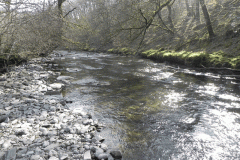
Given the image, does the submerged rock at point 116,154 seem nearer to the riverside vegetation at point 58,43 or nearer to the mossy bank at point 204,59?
the riverside vegetation at point 58,43

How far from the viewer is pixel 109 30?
23.8 feet

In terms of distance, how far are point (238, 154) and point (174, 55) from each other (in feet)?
38.3

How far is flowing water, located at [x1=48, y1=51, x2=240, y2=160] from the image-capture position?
361 centimetres

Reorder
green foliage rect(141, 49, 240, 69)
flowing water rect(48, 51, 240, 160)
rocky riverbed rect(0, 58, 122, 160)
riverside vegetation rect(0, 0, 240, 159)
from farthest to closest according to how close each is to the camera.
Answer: green foliage rect(141, 49, 240, 69), flowing water rect(48, 51, 240, 160), riverside vegetation rect(0, 0, 240, 159), rocky riverbed rect(0, 58, 122, 160)

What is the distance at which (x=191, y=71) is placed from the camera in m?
11.3

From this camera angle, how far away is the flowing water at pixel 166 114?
11.9 ft

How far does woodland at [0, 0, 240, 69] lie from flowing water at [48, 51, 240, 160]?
2.12 metres

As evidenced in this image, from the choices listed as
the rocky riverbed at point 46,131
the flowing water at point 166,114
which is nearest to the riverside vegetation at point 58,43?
the rocky riverbed at point 46,131

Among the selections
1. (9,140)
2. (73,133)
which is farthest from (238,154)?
(9,140)

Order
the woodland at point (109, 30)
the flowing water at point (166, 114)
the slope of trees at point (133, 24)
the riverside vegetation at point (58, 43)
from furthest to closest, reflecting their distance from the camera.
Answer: the slope of trees at point (133, 24), the woodland at point (109, 30), the flowing water at point (166, 114), the riverside vegetation at point (58, 43)

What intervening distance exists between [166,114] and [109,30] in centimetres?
431

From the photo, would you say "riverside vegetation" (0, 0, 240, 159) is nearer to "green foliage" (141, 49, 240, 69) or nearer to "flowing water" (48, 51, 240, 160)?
"green foliage" (141, 49, 240, 69)

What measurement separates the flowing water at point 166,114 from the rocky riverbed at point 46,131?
423mm

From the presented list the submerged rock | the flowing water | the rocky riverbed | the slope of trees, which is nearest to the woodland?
the slope of trees
